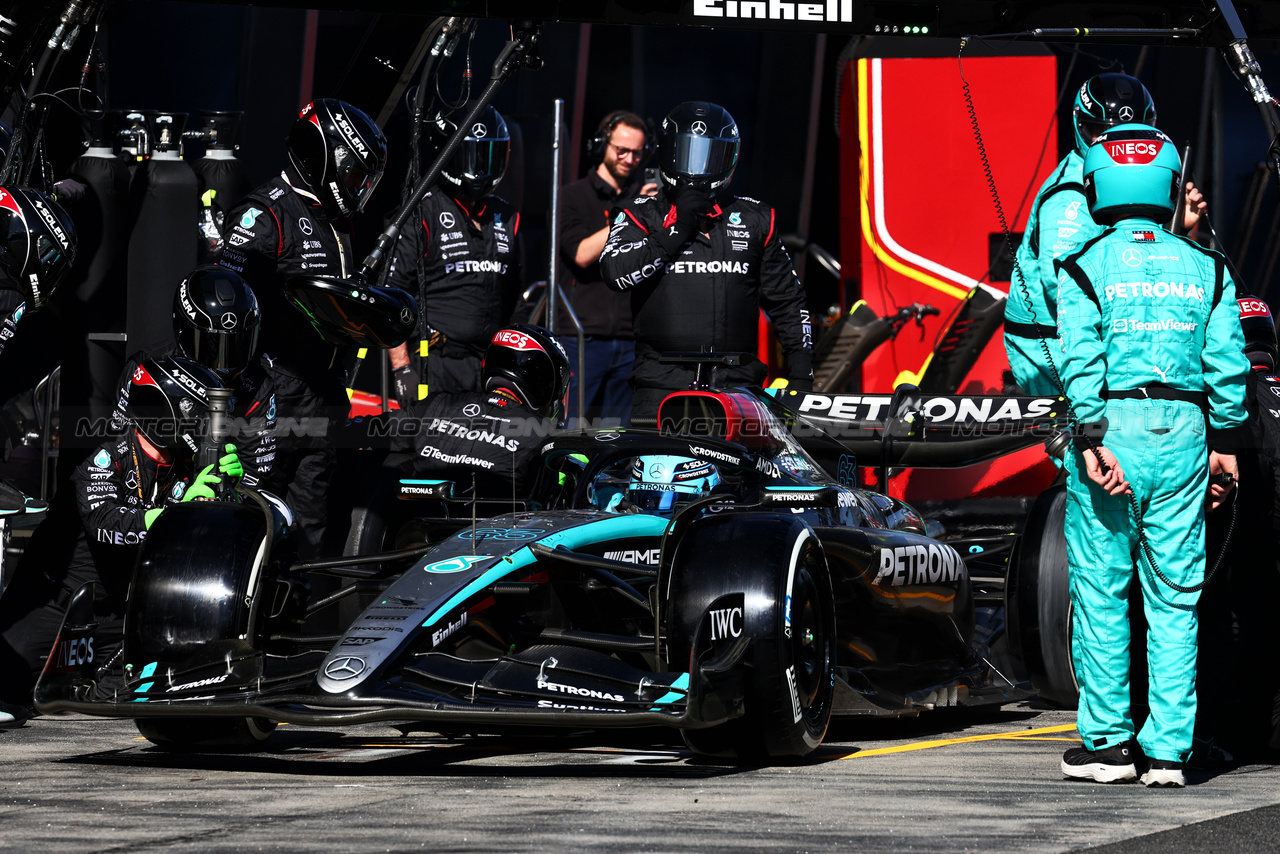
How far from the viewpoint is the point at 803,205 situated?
13.2 metres

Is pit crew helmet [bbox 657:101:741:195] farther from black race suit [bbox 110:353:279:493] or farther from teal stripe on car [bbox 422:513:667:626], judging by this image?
teal stripe on car [bbox 422:513:667:626]

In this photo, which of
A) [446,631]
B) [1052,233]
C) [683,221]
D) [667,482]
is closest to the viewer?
[446,631]

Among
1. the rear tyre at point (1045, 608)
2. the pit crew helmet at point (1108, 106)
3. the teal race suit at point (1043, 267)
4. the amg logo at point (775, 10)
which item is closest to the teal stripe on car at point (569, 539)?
the rear tyre at point (1045, 608)

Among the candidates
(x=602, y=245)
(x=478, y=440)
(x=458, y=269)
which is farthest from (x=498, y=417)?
(x=602, y=245)

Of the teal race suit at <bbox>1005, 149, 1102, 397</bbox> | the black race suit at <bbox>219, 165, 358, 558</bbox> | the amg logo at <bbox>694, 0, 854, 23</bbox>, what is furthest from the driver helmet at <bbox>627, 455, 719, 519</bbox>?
the amg logo at <bbox>694, 0, 854, 23</bbox>

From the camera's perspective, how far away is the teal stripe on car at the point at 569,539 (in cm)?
533

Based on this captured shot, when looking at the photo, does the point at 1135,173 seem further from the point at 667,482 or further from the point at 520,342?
the point at 520,342

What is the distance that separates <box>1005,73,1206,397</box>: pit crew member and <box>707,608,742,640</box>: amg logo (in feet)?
5.99

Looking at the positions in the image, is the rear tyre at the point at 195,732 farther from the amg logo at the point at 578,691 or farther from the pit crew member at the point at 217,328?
the pit crew member at the point at 217,328

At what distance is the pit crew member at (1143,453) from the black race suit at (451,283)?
13.8 ft

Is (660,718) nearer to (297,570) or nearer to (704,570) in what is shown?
(704,570)

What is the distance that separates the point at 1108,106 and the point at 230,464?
356cm

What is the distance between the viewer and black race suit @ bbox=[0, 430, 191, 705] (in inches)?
261

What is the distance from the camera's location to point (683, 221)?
28.3ft
